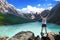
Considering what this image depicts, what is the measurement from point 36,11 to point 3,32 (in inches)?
87.9

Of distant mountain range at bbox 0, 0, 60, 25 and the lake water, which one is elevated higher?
distant mountain range at bbox 0, 0, 60, 25

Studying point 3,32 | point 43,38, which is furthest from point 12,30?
point 43,38

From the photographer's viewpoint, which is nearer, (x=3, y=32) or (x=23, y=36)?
(x=23, y=36)

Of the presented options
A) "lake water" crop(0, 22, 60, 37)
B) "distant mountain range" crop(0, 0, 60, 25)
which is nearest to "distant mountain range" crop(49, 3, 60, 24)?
"distant mountain range" crop(0, 0, 60, 25)

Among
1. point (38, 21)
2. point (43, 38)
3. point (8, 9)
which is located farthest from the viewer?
point (8, 9)

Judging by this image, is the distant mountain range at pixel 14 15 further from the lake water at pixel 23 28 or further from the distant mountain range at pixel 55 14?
the lake water at pixel 23 28

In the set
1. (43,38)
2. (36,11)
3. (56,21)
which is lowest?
(43,38)

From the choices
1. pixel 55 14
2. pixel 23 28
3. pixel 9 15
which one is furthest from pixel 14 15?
pixel 55 14

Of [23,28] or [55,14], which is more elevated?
[55,14]

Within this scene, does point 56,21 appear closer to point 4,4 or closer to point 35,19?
point 35,19

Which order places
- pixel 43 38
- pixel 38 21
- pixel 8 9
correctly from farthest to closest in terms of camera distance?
pixel 8 9 < pixel 38 21 < pixel 43 38

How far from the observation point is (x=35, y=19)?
865 cm

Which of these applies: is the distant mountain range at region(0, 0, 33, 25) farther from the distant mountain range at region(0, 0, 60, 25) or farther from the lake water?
the lake water

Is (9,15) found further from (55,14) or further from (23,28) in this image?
(55,14)
